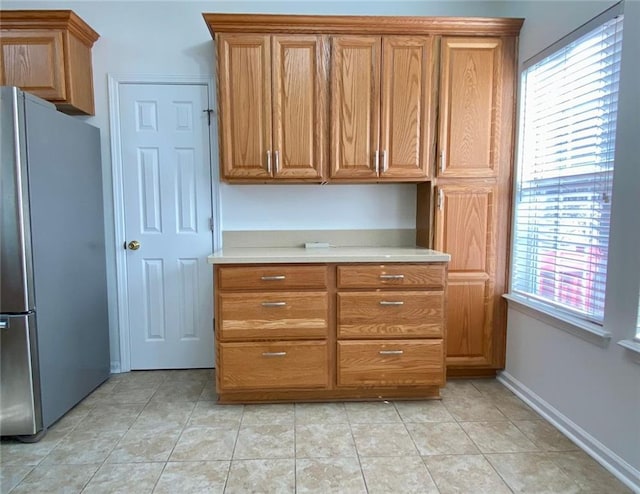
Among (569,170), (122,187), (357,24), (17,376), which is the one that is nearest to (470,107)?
(569,170)

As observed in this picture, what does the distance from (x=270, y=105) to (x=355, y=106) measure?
522mm

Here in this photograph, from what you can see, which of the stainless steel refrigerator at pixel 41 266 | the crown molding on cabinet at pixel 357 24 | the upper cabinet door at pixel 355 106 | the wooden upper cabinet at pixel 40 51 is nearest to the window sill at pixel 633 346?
the upper cabinet door at pixel 355 106

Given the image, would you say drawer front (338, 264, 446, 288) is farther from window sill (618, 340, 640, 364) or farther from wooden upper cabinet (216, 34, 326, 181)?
window sill (618, 340, 640, 364)

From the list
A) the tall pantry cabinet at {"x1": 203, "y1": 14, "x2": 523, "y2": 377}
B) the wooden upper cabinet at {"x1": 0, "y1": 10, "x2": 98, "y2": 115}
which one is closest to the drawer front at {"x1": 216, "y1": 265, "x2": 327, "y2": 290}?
the tall pantry cabinet at {"x1": 203, "y1": 14, "x2": 523, "y2": 377}

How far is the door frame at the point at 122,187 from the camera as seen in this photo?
8.14 feet

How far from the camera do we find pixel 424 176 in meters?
2.32

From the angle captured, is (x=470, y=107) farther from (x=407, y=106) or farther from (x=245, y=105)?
(x=245, y=105)

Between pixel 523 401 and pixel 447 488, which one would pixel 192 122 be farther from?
pixel 523 401

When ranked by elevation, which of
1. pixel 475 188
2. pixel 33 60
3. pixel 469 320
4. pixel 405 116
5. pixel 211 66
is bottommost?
Result: pixel 469 320

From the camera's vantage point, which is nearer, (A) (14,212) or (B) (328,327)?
(A) (14,212)

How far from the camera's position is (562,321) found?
1871 mm

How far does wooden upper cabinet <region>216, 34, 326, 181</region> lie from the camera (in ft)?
7.18

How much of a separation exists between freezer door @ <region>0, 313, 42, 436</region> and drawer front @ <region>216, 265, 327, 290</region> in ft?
3.10

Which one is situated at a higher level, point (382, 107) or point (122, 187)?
point (382, 107)
